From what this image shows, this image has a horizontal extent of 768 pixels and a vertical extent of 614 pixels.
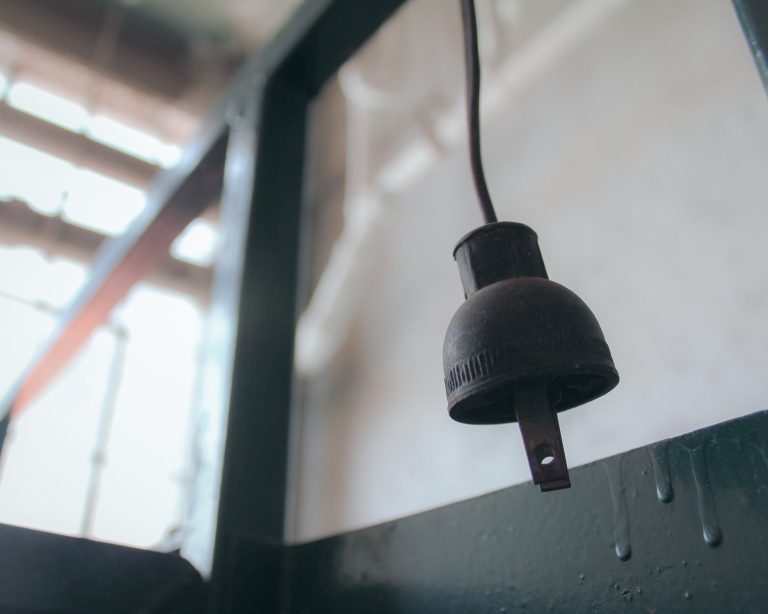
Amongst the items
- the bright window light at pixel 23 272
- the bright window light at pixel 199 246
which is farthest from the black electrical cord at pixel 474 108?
the bright window light at pixel 199 246

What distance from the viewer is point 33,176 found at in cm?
243

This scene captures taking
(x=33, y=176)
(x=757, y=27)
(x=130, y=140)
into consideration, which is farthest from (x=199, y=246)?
(x=757, y=27)

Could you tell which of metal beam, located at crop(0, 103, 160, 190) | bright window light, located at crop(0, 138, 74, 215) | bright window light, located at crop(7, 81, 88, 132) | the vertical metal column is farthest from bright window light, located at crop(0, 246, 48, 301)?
the vertical metal column

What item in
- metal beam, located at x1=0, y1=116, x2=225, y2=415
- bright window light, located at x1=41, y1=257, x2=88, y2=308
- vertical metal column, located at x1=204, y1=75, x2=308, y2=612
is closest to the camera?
vertical metal column, located at x1=204, y1=75, x2=308, y2=612

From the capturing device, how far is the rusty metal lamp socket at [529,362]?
0.36 m

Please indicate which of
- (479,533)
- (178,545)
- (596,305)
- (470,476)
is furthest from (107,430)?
(479,533)

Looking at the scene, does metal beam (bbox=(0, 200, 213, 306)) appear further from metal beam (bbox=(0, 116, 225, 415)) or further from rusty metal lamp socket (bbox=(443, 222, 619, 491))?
rusty metal lamp socket (bbox=(443, 222, 619, 491))

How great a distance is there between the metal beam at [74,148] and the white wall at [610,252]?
1028mm

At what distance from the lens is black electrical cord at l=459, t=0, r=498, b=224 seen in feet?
1.49

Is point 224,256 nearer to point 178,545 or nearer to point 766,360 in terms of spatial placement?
point 178,545

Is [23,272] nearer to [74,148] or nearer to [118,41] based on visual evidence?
[74,148]

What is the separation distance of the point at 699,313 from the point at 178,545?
1.16 m

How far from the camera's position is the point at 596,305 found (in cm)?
162

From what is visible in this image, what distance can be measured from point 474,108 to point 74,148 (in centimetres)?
242
